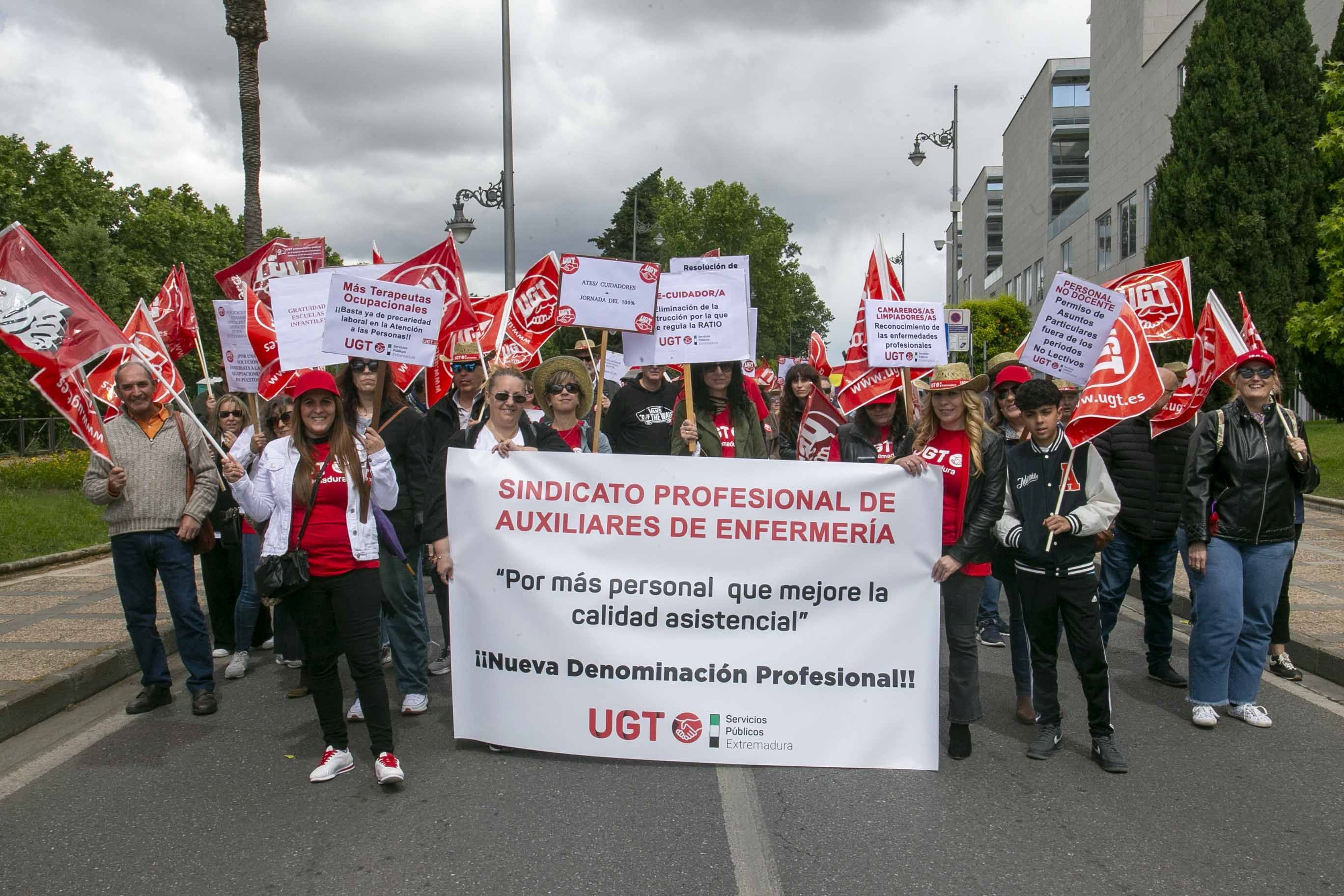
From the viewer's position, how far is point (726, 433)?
6.42 meters

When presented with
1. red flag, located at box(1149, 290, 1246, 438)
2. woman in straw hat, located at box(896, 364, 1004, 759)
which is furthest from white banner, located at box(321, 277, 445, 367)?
red flag, located at box(1149, 290, 1246, 438)

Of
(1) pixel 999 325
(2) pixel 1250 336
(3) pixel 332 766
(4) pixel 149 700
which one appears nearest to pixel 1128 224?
(1) pixel 999 325

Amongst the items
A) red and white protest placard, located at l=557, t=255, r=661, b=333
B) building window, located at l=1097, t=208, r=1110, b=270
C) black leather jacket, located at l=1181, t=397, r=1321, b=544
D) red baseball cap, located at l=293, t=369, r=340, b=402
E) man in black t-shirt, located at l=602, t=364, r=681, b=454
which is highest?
building window, located at l=1097, t=208, r=1110, b=270

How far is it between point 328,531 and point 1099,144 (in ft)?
158

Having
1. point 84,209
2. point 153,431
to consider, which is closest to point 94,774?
point 153,431

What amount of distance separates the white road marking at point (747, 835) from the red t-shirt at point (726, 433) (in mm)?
1992

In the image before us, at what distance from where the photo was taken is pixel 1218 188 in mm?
25469

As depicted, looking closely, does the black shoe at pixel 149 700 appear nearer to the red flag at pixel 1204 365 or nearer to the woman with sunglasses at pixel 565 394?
the woman with sunglasses at pixel 565 394

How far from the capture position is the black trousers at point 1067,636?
4941 mm

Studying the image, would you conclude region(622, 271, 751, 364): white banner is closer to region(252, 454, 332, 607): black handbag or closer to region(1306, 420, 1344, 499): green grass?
region(252, 454, 332, 607): black handbag

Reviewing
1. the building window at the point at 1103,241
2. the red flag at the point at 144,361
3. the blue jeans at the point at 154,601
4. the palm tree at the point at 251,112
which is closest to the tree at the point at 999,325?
the building window at the point at 1103,241

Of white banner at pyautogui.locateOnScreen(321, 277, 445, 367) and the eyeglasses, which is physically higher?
white banner at pyautogui.locateOnScreen(321, 277, 445, 367)

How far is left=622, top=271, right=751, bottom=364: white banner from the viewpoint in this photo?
6.18 m

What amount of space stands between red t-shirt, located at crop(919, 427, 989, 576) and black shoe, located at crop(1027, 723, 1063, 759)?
2.60 feet
